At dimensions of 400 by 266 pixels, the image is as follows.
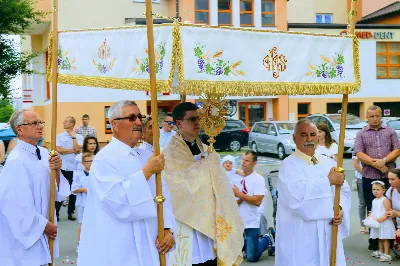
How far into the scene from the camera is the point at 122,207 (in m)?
4.21

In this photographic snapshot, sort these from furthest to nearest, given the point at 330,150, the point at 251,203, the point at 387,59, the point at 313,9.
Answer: the point at 313,9 → the point at 387,59 → the point at 330,150 → the point at 251,203

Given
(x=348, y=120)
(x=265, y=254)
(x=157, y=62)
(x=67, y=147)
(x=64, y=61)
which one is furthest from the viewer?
(x=348, y=120)

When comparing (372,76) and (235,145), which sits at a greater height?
(372,76)

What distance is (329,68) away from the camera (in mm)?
5074

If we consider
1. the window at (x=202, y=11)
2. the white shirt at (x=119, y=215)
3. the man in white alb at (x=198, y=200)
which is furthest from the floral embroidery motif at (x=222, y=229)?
the window at (x=202, y=11)

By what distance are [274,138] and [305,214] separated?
19336 millimetres

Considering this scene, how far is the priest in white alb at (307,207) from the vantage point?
5.36 metres

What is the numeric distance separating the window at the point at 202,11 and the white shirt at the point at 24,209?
95.1 feet

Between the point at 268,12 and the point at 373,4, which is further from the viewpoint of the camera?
the point at 373,4

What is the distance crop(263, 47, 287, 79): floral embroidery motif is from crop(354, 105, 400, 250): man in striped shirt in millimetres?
4461

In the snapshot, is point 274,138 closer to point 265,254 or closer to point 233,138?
point 233,138

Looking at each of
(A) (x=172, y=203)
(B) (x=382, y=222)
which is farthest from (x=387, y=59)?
(A) (x=172, y=203)

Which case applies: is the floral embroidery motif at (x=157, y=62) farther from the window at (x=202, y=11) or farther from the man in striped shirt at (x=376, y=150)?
the window at (x=202, y=11)

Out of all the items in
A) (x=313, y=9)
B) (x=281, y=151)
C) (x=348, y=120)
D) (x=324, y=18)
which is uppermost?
(x=313, y=9)
